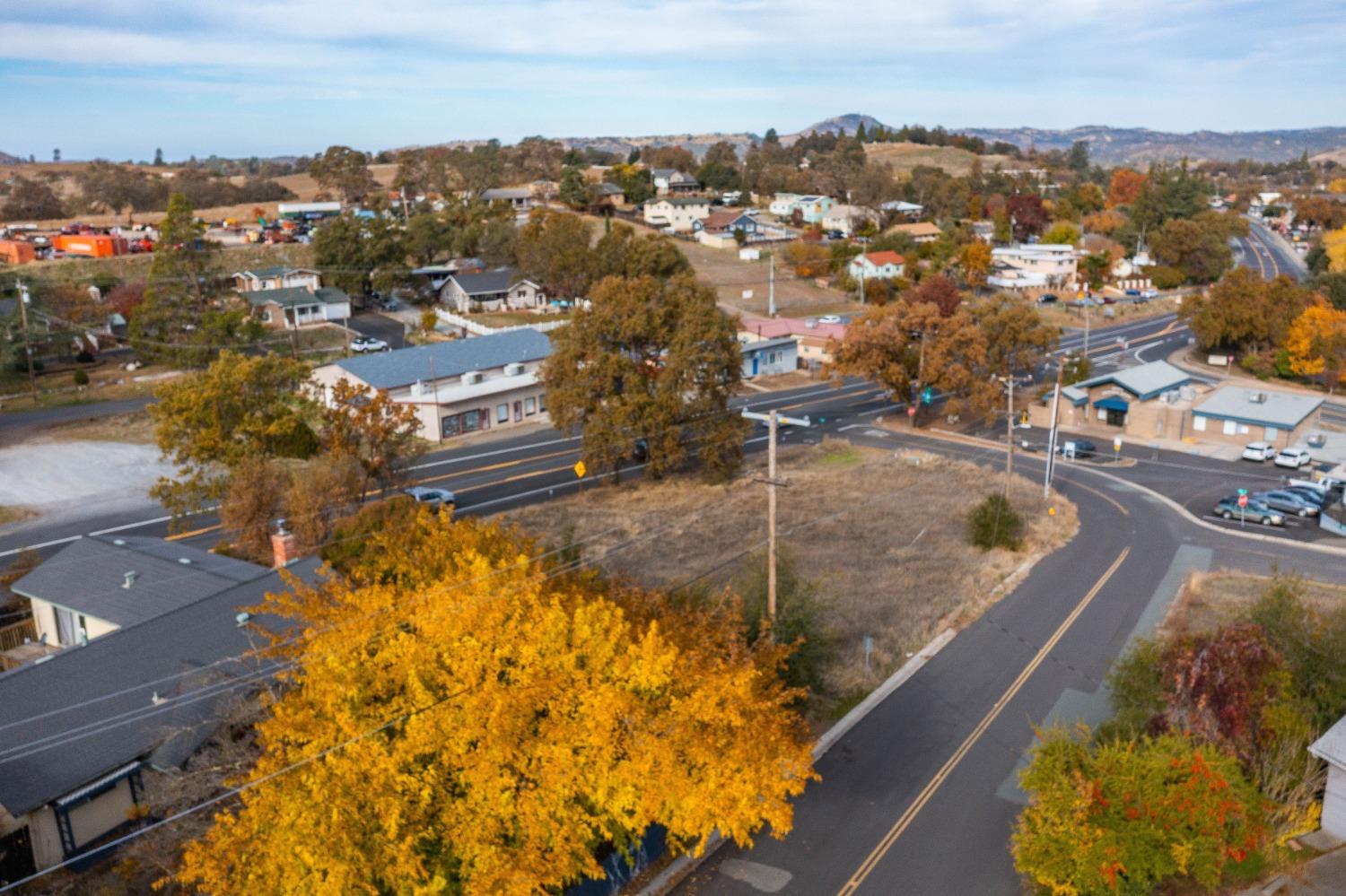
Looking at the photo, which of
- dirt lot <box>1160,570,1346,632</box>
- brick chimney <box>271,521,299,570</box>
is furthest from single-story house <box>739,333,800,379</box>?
brick chimney <box>271,521,299,570</box>

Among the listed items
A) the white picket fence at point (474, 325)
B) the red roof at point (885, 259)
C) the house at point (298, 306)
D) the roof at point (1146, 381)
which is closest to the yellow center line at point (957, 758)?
the roof at point (1146, 381)

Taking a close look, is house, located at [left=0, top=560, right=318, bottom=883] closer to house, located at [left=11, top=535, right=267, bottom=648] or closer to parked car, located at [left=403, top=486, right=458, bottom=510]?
house, located at [left=11, top=535, right=267, bottom=648]

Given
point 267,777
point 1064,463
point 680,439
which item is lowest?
point 1064,463

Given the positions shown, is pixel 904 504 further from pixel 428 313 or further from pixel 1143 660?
pixel 428 313

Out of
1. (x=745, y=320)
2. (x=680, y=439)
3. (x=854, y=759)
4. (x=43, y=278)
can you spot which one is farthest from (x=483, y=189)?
(x=854, y=759)

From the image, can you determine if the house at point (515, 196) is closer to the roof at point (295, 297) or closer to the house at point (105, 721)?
the roof at point (295, 297)

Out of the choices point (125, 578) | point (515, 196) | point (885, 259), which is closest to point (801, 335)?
point (885, 259)

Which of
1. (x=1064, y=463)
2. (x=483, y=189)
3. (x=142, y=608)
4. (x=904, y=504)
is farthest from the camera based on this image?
(x=483, y=189)
